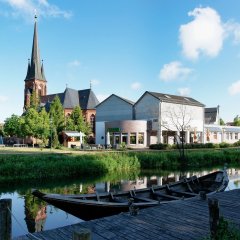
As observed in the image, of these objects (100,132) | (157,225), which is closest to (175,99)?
(100,132)

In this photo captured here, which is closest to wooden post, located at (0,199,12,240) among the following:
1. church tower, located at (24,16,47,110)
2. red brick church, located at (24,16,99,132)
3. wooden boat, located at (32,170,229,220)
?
wooden boat, located at (32,170,229,220)

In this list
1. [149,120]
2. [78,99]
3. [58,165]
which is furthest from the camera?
[78,99]

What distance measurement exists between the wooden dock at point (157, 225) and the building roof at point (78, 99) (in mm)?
61750

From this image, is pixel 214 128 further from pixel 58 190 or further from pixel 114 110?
pixel 58 190

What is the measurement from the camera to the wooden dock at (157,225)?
23.0 ft

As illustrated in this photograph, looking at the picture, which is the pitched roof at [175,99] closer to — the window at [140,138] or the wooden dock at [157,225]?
the window at [140,138]

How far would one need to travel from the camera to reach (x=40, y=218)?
12.5m

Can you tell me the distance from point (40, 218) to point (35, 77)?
7232 cm

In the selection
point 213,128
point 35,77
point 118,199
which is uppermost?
point 35,77

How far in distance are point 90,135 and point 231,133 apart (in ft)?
93.2

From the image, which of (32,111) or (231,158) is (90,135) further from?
(231,158)

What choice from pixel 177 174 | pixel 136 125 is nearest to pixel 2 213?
pixel 177 174

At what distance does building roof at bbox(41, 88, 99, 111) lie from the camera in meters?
70.6

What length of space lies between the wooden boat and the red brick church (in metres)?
55.0
